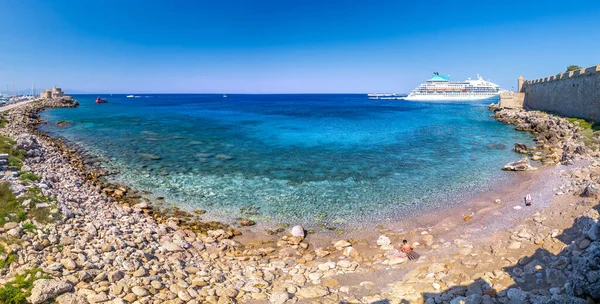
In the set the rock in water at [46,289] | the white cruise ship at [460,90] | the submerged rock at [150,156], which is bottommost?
the rock in water at [46,289]

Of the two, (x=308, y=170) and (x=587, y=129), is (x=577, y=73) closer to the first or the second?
(x=587, y=129)

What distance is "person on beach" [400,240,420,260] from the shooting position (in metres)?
10.2

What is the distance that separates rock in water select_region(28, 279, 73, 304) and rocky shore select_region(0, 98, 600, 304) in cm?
2

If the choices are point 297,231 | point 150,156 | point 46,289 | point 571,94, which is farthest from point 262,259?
point 571,94

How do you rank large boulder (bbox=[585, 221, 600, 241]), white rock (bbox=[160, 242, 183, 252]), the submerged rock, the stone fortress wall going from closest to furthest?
large boulder (bbox=[585, 221, 600, 241]) → white rock (bbox=[160, 242, 183, 252]) → the submerged rock → the stone fortress wall

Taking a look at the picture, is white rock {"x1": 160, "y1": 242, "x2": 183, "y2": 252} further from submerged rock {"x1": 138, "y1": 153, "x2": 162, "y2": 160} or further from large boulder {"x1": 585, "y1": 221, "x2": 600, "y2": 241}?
submerged rock {"x1": 138, "y1": 153, "x2": 162, "y2": 160}

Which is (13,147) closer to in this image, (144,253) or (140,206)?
(140,206)

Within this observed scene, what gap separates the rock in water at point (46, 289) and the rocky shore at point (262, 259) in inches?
0.9

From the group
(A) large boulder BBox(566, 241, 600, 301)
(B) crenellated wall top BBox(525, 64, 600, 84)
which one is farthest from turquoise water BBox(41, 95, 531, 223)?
(B) crenellated wall top BBox(525, 64, 600, 84)

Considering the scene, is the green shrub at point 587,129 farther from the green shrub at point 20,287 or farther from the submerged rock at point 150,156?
the submerged rock at point 150,156

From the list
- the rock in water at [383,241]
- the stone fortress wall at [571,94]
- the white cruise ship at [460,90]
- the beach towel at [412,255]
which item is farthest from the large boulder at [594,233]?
the white cruise ship at [460,90]

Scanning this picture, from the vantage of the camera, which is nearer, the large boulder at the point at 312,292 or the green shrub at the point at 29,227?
the large boulder at the point at 312,292

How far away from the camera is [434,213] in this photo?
14.1 metres

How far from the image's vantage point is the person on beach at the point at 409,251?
10152 mm
